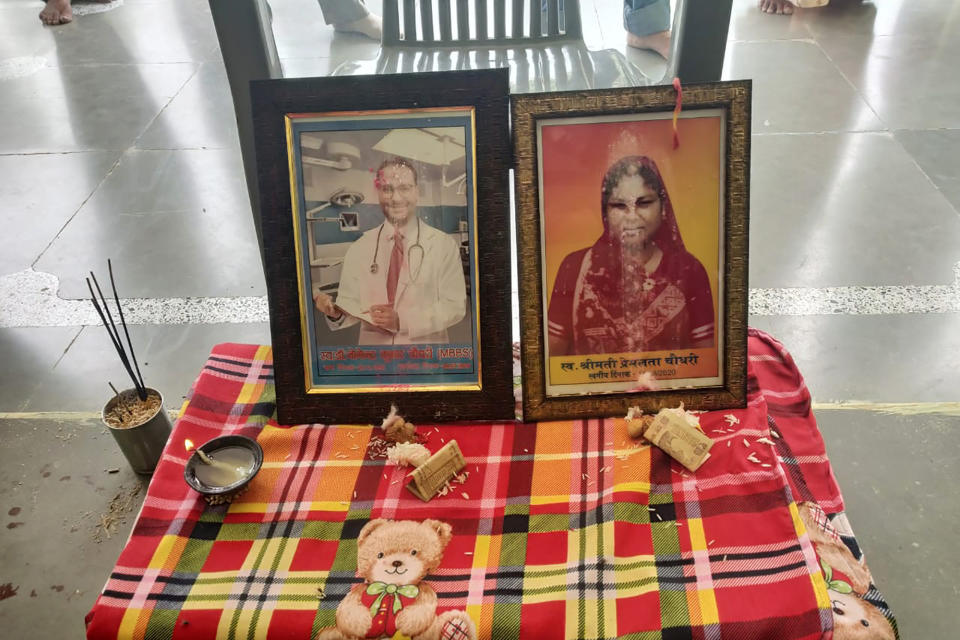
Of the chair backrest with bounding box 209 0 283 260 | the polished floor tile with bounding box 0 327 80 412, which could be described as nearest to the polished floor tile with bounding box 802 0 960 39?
the chair backrest with bounding box 209 0 283 260

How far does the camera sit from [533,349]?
1208 mm

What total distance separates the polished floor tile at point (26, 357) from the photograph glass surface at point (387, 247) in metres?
1.08

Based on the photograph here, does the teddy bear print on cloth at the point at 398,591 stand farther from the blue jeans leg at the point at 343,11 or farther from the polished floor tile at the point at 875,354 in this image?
the blue jeans leg at the point at 343,11

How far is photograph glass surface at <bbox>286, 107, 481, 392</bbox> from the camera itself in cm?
114

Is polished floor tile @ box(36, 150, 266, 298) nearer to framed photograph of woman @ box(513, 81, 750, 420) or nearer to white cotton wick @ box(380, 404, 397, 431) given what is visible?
white cotton wick @ box(380, 404, 397, 431)

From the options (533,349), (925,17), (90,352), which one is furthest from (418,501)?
(925,17)

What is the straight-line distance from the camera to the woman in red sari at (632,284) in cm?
116

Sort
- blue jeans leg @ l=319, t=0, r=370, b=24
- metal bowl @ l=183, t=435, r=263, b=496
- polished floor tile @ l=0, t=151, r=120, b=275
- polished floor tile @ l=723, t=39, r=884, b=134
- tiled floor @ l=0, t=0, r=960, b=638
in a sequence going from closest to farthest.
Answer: metal bowl @ l=183, t=435, r=263, b=496, tiled floor @ l=0, t=0, r=960, b=638, polished floor tile @ l=0, t=151, r=120, b=275, blue jeans leg @ l=319, t=0, r=370, b=24, polished floor tile @ l=723, t=39, r=884, b=134

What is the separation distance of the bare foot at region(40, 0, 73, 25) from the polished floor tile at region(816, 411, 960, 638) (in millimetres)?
4404

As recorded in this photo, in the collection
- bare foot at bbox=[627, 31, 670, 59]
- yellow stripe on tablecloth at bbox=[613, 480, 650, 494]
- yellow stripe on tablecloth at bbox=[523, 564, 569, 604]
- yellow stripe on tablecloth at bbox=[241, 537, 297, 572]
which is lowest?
yellow stripe on tablecloth at bbox=[523, 564, 569, 604]

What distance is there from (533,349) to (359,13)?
6.85 ft

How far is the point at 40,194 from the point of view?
A: 9.01 ft

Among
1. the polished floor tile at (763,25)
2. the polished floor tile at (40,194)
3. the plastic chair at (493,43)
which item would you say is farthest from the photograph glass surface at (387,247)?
the polished floor tile at (763,25)

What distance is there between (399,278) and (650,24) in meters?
1.92
